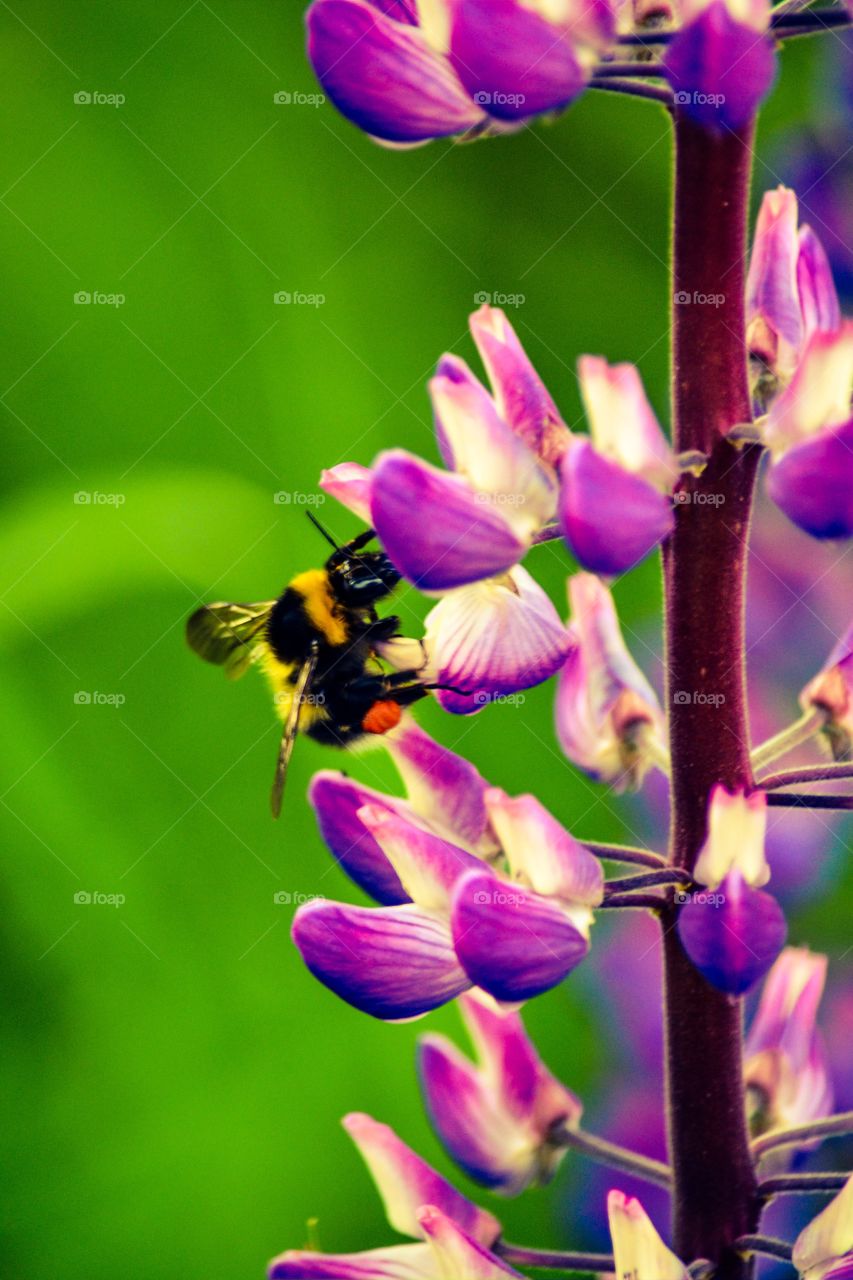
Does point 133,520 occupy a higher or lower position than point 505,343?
higher

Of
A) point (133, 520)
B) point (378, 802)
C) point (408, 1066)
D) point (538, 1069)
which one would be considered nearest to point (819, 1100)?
point (538, 1069)

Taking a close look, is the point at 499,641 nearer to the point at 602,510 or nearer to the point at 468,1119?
the point at 602,510

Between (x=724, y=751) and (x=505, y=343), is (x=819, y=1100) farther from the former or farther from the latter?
(x=505, y=343)

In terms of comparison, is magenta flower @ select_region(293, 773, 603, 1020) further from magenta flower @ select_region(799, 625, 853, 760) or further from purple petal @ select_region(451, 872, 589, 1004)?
magenta flower @ select_region(799, 625, 853, 760)

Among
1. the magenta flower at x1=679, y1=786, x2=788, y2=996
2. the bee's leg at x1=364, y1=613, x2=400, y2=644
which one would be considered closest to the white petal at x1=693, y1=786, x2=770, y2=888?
the magenta flower at x1=679, y1=786, x2=788, y2=996

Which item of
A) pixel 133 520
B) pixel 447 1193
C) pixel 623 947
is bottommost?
pixel 447 1193

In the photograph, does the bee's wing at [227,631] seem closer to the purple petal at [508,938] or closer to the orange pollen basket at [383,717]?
the orange pollen basket at [383,717]
